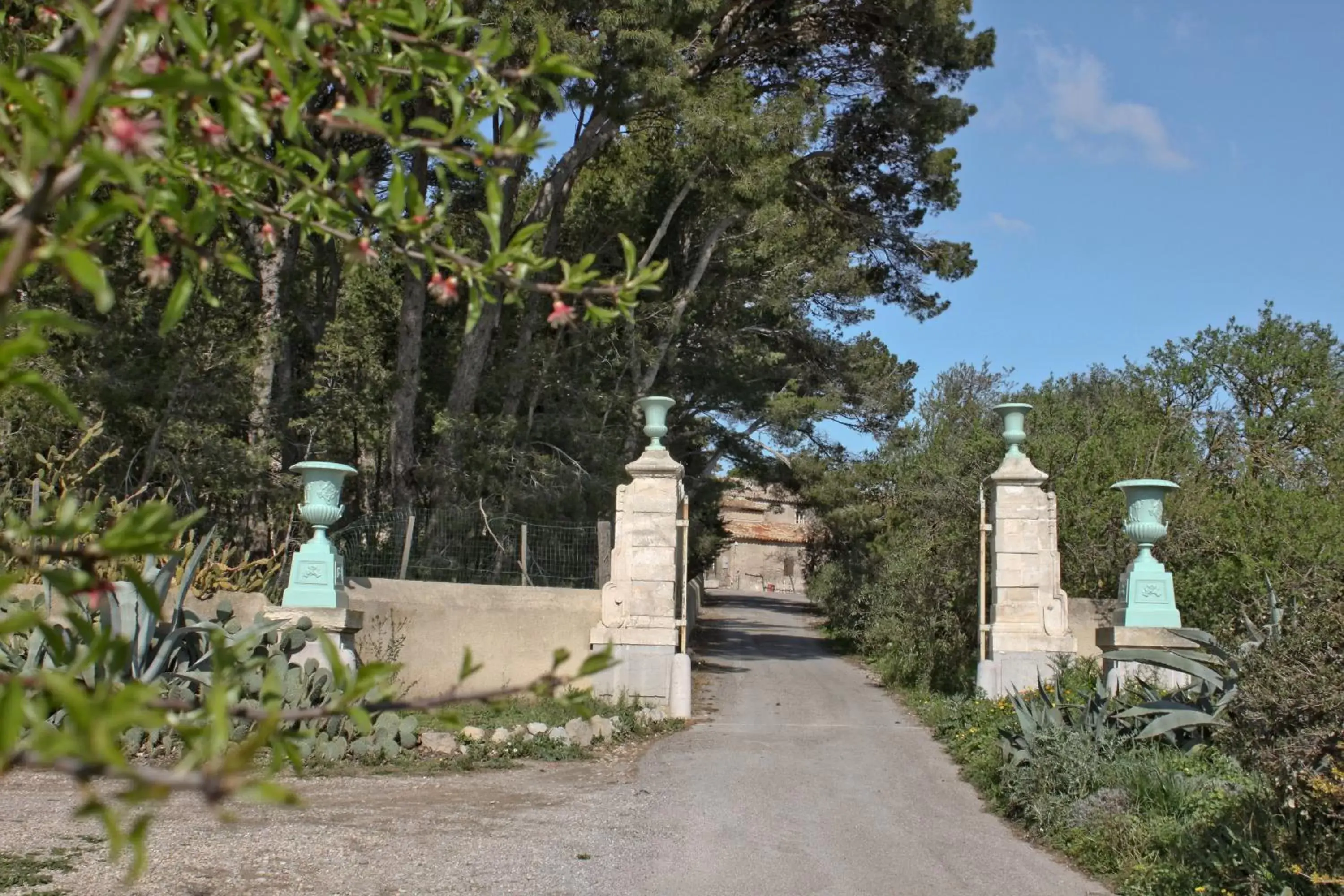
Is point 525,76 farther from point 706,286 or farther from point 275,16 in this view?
point 706,286

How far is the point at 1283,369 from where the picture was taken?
26047 mm

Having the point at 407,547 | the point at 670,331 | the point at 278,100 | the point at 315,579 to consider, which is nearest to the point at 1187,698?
the point at 315,579

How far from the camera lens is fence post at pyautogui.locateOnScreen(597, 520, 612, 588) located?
1276 cm

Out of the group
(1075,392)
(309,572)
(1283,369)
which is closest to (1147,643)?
(309,572)

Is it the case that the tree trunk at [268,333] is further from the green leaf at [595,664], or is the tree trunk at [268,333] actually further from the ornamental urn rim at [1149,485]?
the green leaf at [595,664]

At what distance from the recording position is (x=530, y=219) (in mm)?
16969

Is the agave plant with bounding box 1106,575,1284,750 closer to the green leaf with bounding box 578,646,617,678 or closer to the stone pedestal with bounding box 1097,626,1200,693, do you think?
the stone pedestal with bounding box 1097,626,1200,693

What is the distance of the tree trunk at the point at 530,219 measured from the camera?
1623 centimetres

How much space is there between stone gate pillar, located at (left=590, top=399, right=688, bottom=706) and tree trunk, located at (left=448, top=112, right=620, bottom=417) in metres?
4.60

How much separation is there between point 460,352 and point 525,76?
47.6ft

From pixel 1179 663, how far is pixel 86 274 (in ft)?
26.7

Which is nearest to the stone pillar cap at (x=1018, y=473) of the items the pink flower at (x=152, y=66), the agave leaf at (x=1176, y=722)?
the agave leaf at (x=1176, y=722)

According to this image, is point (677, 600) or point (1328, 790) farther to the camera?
point (677, 600)

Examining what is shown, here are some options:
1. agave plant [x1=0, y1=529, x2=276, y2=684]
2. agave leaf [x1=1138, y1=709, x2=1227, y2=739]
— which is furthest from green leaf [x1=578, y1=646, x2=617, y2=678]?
agave plant [x1=0, y1=529, x2=276, y2=684]
